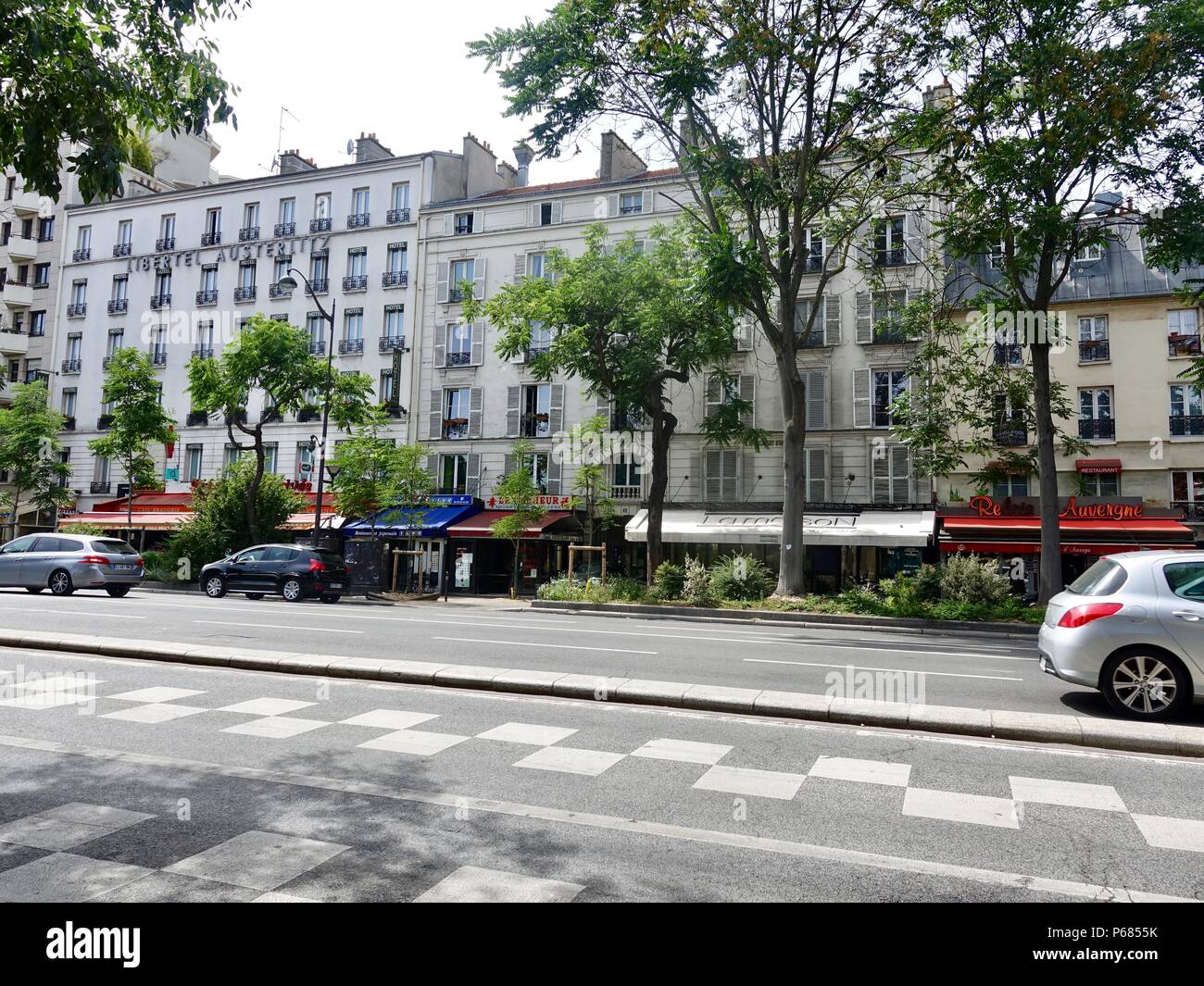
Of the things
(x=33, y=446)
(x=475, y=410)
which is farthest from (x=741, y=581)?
(x=33, y=446)

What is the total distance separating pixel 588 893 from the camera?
138 inches

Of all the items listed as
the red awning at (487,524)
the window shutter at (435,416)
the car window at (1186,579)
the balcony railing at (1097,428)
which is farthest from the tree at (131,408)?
the car window at (1186,579)

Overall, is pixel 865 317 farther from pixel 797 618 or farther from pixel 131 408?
pixel 131 408

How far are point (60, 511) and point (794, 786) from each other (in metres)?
44.5

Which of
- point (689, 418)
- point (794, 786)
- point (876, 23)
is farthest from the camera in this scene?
point (689, 418)

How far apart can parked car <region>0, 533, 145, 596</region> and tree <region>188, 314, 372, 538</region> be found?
940 centimetres

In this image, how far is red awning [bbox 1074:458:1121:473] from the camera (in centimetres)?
2698

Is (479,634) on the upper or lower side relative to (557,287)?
lower

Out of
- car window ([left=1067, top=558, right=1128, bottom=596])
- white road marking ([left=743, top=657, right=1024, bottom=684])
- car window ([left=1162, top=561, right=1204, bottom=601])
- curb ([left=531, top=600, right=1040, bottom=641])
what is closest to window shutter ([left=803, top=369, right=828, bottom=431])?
curb ([left=531, top=600, right=1040, bottom=641])

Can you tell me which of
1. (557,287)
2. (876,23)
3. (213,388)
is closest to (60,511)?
(213,388)

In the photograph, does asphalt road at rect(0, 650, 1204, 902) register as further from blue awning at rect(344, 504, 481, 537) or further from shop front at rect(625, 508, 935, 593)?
blue awning at rect(344, 504, 481, 537)

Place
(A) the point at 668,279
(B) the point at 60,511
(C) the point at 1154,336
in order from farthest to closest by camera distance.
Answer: (B) the point at 60,511 → (C) the point at 1154,336 → (A) the point at 668,279

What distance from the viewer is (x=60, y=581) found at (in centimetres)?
2075
